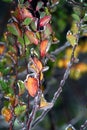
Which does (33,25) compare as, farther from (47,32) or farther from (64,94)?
(64,94)

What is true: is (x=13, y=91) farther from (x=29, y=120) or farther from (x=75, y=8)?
(x=75, y=8)

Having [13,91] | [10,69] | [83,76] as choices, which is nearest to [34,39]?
[13,91]

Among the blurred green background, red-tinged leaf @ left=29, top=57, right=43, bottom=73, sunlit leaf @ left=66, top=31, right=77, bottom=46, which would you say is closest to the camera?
red-tinged leaf @ left=29, top=57, right=43, bottom=73

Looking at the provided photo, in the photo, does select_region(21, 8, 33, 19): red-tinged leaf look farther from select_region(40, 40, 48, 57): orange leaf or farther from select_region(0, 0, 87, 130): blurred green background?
select_region(0, 0, 87, 130): blurred green background

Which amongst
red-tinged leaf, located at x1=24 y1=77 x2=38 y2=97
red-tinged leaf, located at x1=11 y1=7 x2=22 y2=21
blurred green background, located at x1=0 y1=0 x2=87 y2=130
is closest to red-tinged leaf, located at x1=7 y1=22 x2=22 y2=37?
red-tinged leaf, located at x1=11 y1=7 x2=22 y2=21

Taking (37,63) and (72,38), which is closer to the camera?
(37,63)

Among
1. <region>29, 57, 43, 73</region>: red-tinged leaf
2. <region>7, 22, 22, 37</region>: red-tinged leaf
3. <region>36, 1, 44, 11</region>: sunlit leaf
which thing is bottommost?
<region>29, 57, 43, 73</region>: red-tinged leaf

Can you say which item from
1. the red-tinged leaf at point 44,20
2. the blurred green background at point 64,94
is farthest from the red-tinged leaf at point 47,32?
the blurred green background at point 64,94

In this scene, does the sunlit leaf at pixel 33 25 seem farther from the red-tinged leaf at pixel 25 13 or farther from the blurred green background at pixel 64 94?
the blurred green background at pixel 64 94

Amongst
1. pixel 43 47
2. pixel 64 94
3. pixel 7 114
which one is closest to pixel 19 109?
pixel 7 114

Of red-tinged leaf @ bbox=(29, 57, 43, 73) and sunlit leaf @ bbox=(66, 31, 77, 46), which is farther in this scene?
sunlit leaf @ bbox=(66, 31, 77, 46)

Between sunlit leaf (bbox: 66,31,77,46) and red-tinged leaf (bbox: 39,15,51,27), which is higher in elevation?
red-tinged leaf (bbox: 39,15,51,27)
